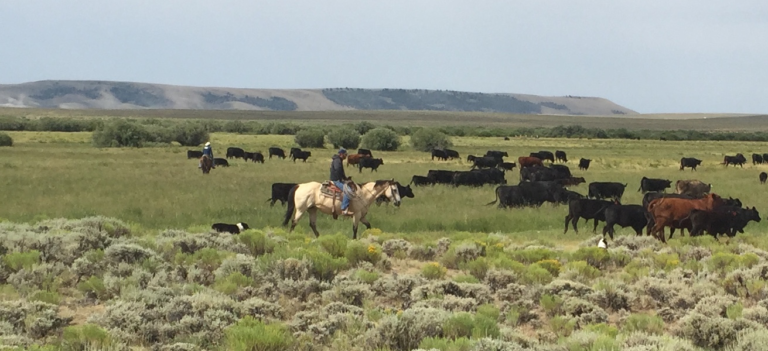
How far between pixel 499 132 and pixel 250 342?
92.3m

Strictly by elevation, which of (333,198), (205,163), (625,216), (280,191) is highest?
(333,198)

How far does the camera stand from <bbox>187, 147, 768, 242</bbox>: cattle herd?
1573 centimetres

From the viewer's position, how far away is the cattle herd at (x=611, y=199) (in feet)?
51.6

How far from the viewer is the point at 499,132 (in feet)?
322

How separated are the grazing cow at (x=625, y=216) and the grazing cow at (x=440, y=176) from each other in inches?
502

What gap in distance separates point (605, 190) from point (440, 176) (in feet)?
22.6

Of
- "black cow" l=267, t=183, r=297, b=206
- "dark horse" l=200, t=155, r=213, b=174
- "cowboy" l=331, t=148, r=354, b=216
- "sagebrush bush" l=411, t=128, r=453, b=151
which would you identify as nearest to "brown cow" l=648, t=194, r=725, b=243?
"cowboy" l=331, t=148, r=354, b=216

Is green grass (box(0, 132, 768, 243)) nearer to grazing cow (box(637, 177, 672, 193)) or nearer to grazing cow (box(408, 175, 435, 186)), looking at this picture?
grazing cow (box(637, 177, 672, 193))

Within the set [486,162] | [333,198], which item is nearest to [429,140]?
[486,162]

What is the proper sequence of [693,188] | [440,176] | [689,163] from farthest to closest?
1. [689,163]
2. [440,176]
3. [693,188]

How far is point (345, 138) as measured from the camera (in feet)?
212

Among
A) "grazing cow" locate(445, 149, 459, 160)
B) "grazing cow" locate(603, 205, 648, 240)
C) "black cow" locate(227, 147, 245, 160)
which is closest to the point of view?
"grazing cow" locate(603, 205, 648, 240)

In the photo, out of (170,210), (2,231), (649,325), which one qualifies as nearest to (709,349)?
(649,325)

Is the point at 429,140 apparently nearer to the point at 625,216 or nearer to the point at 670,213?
the point at 625,216
